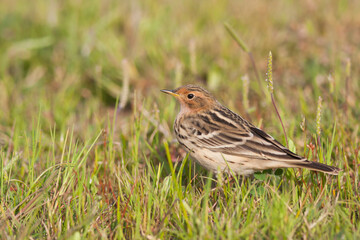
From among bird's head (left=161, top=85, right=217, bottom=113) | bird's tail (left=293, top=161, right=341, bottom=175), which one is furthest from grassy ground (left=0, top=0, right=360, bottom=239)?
bird's head (left=161, top=85, right=217, bottom=113)

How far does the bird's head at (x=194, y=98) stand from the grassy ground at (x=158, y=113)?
34 cm

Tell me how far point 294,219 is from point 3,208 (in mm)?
2229

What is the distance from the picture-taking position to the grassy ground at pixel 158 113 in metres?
3.81

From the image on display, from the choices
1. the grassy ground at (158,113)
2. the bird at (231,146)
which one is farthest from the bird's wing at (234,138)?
the grassy ground at (158,113)

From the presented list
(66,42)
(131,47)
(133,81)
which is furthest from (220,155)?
(66,42)

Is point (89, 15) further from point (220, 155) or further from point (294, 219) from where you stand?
point (294, 219)

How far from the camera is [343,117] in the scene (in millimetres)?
5633

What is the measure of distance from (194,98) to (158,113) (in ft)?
1.33

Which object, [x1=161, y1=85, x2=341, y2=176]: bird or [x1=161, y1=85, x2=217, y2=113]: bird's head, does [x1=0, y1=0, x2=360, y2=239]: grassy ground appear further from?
[x1=161, y1=85, x2=217, y2=113]: bird's head

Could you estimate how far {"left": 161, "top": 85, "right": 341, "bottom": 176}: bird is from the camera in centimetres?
426

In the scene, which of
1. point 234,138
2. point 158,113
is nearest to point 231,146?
point 234,138

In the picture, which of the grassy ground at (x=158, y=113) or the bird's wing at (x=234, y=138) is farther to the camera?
the bird's wing at (x=234, y=138)

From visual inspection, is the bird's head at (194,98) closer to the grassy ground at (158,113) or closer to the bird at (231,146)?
the bird at (231,146)

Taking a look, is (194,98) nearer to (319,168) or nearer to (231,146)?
(231,146)
